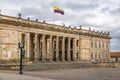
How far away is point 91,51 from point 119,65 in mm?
11633

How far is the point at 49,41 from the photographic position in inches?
2389

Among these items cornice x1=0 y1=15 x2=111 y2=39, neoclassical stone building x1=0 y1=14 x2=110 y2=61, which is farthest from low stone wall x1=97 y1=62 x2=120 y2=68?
cornice x1=0 y1=15 x2=111 y2=39

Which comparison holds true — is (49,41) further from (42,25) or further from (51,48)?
(42,25)

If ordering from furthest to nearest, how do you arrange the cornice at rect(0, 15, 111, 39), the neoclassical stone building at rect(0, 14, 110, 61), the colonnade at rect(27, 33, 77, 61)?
the colonnade at rect(27, 33, 77, 61) < the neoclassical stone building at rect(0, 14, 110, 61) < the cornice at rect(0, 15, 111, 39)

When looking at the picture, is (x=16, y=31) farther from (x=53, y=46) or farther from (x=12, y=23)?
(x=53, y=46)

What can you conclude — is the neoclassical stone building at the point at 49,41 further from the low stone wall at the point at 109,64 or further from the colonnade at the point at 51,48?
the low stone wall at the point at 109,64

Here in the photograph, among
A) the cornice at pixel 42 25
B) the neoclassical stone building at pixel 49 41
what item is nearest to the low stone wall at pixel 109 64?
the neoclassical stone building at pixel 49 41

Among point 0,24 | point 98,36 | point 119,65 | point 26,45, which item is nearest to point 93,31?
point 98,36

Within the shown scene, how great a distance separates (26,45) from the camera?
2103 inches

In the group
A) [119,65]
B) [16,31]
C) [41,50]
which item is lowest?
[119,65]

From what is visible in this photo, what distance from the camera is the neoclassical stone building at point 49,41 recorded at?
162 ft

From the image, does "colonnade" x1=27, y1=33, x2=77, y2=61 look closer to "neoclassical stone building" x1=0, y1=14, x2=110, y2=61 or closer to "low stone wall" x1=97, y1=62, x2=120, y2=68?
"neoclassical stone building" x1=0, y1=14, x2=110, y2=61

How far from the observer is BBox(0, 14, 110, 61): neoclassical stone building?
162ft

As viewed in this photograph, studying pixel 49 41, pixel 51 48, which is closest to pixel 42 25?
pixel 49 41
